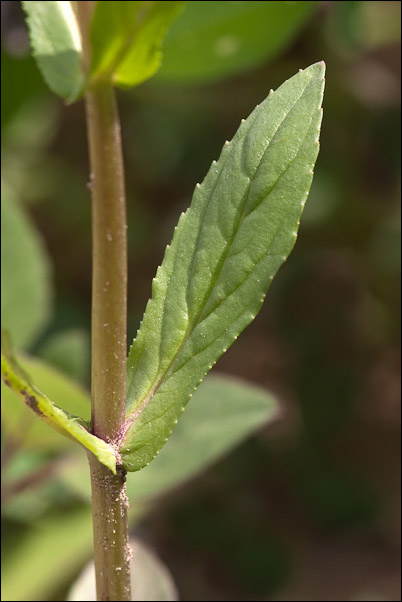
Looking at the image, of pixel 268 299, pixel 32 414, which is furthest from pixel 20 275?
pixel 268 299

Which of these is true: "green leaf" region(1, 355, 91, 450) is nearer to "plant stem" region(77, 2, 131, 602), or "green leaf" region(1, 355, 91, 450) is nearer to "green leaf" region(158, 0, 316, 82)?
"plant stem" region(77, 2, 131, 602)

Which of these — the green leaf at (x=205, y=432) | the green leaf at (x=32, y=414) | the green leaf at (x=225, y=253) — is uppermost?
the green leaf at (x=225, y=253)

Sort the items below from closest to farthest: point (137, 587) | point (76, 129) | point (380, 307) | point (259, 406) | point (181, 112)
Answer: point (137, 587) < point (259, 406) < point (380, 307) < point (181, 112) < point (76, 129)

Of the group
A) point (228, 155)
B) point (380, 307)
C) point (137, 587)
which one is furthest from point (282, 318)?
point (228, 155)

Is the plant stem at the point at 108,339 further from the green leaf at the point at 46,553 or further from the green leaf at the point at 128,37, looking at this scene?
the green leaf at the point at 46,553

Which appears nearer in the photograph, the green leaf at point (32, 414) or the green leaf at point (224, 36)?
the green leaf at point (32, 414)

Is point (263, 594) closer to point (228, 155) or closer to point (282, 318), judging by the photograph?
point (282, 318)

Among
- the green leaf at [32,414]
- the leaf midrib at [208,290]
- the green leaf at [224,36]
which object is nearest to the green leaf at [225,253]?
the leaf midrib at [208,290]

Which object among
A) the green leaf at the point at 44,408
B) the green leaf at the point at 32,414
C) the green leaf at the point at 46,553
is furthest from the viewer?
the green leaf at the point at 46,553
